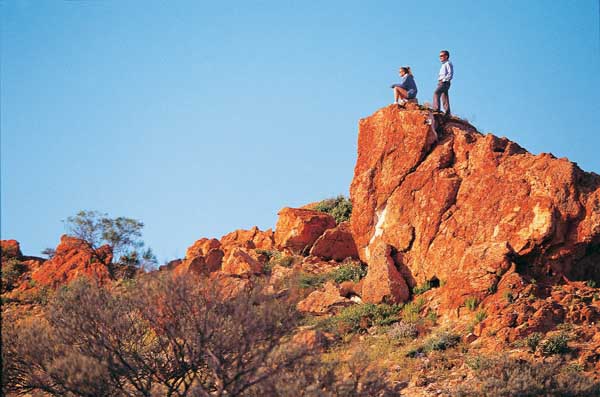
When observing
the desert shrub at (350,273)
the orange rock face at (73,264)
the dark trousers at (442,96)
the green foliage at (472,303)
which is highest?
the dark trousers at (442,96)

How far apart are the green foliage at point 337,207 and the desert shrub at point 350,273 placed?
7238 mm

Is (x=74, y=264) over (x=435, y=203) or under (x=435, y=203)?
over

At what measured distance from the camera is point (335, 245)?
1165 inches

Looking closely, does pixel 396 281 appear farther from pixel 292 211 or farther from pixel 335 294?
pixel 292 211

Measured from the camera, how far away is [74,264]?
3316 cm

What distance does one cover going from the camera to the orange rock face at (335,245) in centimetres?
2948

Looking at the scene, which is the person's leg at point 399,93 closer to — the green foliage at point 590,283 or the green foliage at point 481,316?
the green foliage at point 590,283

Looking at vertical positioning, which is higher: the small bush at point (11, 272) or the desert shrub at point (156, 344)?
the small bush at point (11, 272)

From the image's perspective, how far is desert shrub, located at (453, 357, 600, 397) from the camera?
17.6 m

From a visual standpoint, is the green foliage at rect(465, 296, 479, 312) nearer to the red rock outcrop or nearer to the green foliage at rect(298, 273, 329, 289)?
the green foliage at rect(298, 273, 329, 289)

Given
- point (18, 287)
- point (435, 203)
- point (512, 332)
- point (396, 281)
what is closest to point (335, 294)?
point (396, 281)

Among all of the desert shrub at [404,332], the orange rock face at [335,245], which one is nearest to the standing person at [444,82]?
the orange rock face at [335,245]

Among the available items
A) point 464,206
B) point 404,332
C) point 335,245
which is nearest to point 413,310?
point 404,332

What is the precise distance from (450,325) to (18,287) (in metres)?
20.2
